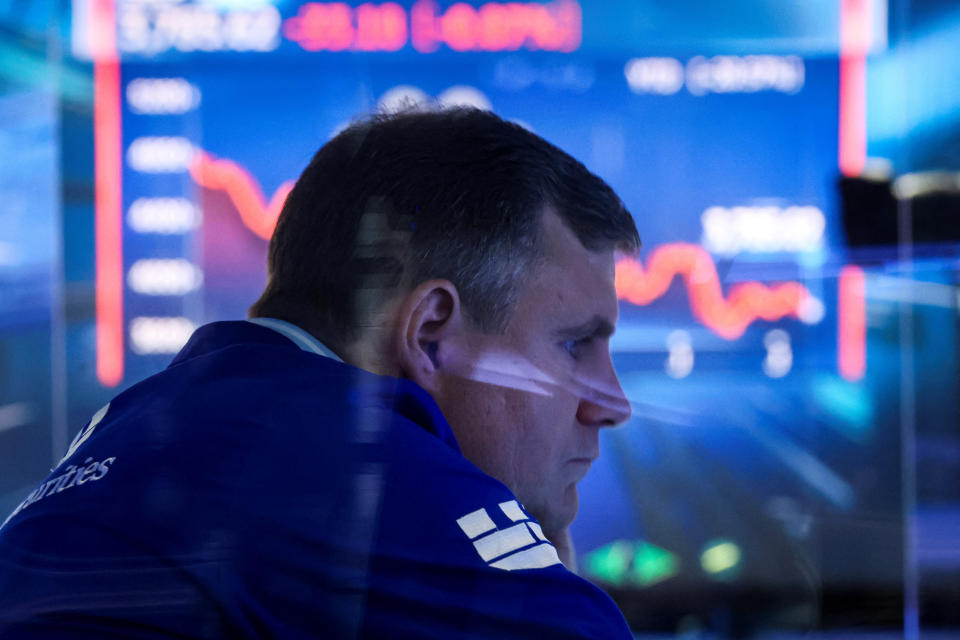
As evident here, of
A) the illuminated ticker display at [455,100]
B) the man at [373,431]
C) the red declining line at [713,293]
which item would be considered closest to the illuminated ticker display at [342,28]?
the illuminated ticker display at [455,100]

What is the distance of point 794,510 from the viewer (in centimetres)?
185

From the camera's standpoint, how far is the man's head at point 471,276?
757 mm

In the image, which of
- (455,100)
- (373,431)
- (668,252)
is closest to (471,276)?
(373,431)

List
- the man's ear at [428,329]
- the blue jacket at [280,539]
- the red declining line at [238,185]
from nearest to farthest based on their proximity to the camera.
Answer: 1. the blue jacket at [280,539]
2. the man's ear at [428,329]
3. the red declining line at [238,185]

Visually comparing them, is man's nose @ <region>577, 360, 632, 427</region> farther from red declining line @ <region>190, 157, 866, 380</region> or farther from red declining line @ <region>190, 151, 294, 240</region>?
red declining line @ <region>190, 151, 294, 240</region>

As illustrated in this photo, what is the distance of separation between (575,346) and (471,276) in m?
0.13

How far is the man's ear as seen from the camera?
0.75 m

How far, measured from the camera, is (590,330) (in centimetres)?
85

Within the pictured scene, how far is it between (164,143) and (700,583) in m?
1.36

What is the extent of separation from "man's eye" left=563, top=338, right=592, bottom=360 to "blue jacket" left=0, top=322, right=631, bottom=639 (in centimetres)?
22

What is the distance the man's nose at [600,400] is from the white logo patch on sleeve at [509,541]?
24 centimetres

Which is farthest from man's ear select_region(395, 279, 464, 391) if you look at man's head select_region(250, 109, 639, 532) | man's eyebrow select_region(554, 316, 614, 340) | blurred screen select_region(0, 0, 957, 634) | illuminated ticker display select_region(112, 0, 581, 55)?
illuminated ticker display select_region(112, 0, 581, 55)

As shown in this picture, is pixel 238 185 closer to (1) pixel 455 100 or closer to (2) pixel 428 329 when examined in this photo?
(1) pixel 455 100

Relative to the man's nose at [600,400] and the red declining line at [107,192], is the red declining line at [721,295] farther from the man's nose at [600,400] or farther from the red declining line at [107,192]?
the man's nose at [600,400]
